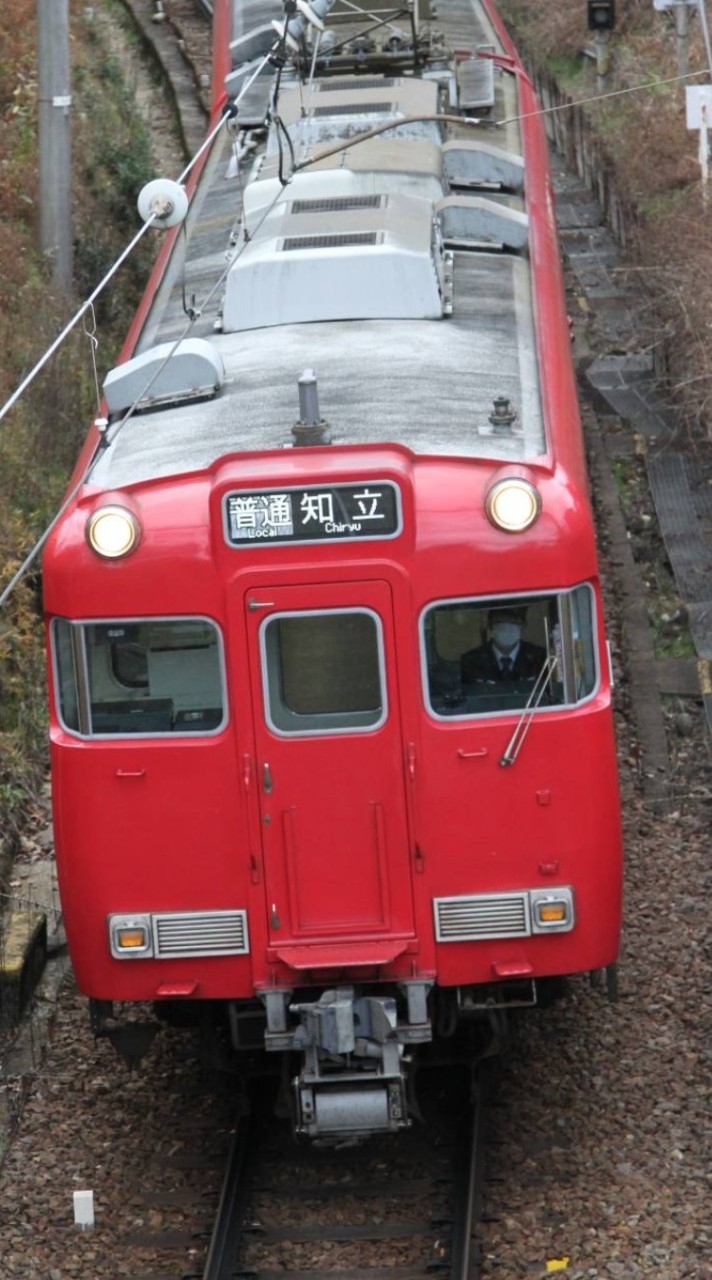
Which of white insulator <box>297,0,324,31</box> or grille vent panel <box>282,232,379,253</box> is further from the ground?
white insulator <box>297,0,324,31</box>

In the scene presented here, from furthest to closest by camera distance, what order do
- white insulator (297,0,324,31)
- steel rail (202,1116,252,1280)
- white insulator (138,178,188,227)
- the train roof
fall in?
white insulator (297,0,324,31)
white insulator (138,178,188,227)
the train roof
steel rail (202,1116,252,1280)

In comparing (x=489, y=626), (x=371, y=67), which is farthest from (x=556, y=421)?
(x=371, y=67)

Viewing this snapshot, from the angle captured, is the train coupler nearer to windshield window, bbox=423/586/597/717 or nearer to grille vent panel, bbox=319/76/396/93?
windshield window, bbox=423/586/597/717

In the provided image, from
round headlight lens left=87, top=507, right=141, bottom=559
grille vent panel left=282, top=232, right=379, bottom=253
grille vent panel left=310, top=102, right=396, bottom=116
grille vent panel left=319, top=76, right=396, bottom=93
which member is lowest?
round headlight lens left=87, top=507, right=141, bottom=559

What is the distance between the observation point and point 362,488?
751 centimetres

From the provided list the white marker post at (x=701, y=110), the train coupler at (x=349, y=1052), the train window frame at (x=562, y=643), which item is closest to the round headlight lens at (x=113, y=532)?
the train window frame at (x=562, y=643)

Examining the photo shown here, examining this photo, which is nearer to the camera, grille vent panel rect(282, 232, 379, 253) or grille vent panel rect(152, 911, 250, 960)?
grille vent panel rect(152, 911, 250, 960)

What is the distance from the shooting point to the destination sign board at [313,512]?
24.6ft

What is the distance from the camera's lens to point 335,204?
33.1ft

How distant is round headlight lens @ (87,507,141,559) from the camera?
7594 millimetres

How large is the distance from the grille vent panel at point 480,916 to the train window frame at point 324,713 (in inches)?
29.7

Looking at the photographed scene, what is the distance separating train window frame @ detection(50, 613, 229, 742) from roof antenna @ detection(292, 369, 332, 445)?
0.79 meters

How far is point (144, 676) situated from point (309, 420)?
1185 millimetres

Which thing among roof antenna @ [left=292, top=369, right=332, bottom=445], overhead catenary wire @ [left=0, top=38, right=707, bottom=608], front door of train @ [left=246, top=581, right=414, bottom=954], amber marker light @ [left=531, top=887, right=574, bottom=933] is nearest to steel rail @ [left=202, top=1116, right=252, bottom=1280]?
front door of train @ [left=246, top=581, right=414, bottom=954]
